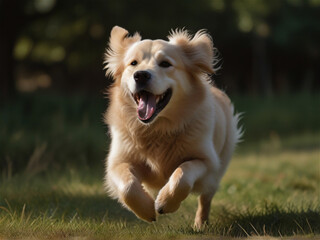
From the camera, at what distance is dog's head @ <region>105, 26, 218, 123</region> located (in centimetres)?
441

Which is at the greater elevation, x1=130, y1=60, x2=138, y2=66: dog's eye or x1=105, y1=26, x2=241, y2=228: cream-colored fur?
x1=130, y1=60, x2=138, y2=66: dog's eye

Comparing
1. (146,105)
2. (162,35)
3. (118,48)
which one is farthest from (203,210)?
(162,35)

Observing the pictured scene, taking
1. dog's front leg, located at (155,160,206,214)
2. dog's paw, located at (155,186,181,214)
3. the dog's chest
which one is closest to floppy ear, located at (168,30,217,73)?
the dog's chest

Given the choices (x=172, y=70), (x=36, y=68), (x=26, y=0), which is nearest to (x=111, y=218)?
(x=172, y=70)

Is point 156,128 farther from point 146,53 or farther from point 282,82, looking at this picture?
point 282,82

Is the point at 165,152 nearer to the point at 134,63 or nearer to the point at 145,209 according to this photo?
the point at 145,209

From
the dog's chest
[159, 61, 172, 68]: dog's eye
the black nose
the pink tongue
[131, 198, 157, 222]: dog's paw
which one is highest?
[159, 61, 172, 68]: dog's eye

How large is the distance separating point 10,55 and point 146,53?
11878 mm

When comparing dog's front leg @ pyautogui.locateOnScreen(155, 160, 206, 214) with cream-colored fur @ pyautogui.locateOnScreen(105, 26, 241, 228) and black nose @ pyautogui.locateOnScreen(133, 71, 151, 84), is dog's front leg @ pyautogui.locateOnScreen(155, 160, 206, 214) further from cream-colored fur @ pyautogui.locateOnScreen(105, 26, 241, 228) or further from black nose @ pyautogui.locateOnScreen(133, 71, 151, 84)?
black nose @ pyautogui.locateOnScreen(133, 71, 151, 84)

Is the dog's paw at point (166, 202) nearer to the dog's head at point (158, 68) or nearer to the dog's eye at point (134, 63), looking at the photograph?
the dog's head at point (158, 68)

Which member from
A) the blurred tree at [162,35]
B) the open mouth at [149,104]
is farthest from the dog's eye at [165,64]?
the blurred tree at [162,35]

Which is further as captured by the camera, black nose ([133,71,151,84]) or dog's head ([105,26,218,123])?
dog's head ([105,26,218,123])

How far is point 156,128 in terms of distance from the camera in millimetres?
4734

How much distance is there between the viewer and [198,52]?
16.3ft
